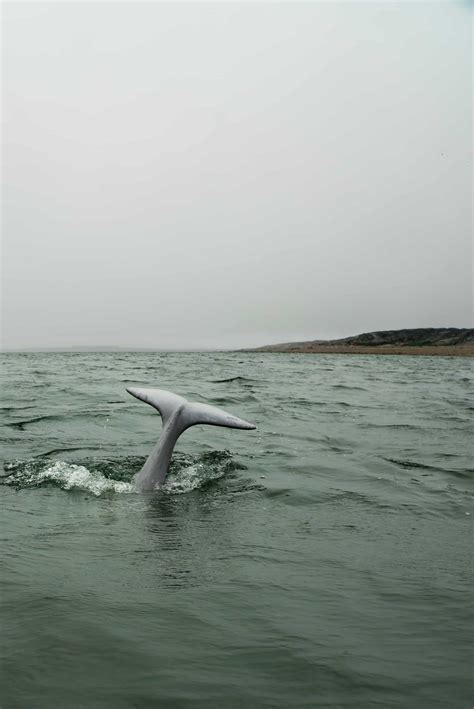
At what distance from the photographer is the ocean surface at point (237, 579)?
3576mm

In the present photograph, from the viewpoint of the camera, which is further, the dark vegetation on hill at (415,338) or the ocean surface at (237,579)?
the dark vegetation on hill at (415,338)

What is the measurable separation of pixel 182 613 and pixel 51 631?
0.94 meters

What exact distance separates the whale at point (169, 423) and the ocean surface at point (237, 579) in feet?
0.95

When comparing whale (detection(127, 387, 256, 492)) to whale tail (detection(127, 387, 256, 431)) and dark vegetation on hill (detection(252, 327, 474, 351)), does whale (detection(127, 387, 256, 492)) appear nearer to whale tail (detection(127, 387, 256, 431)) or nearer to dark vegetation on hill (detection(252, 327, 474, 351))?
whale tail (detection(127, 387, 256, 431))

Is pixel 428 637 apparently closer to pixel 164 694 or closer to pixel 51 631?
pixel 164 694

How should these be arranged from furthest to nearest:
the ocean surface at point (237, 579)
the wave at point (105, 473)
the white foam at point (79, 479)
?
the wave at point (105, 473), the white foam at point (79, 479), the ocean surface at point (237, 579)

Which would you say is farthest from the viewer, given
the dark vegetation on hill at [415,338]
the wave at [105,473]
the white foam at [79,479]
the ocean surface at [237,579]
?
the dark vegetation on hill at [415,338]

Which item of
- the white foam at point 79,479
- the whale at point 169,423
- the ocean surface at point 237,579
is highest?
the whale at point 169,423

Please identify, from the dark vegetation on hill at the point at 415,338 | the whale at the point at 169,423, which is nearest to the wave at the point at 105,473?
the whale at the point at 169,423

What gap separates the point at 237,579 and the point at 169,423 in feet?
13.7

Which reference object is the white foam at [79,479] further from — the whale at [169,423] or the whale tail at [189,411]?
the whale tail at [189,411]

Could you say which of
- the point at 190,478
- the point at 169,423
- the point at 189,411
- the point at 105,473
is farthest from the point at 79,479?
the point at 189,411

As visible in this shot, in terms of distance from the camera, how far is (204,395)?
2202cm

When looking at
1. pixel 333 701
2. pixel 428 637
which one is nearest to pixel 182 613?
pixel 333 701
